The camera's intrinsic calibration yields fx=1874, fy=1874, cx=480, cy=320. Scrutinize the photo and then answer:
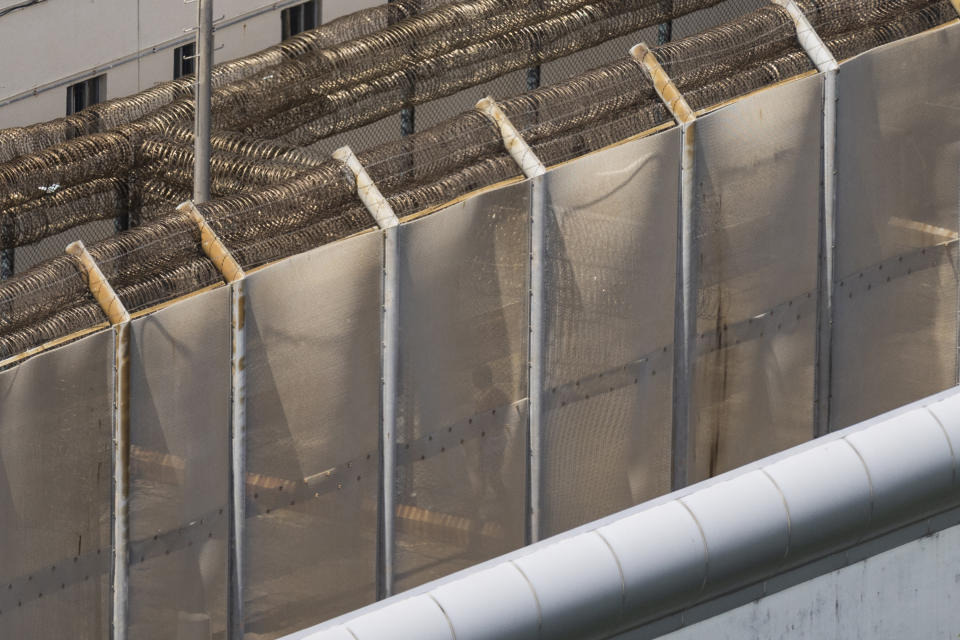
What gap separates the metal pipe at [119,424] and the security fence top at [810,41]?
17.6 ft

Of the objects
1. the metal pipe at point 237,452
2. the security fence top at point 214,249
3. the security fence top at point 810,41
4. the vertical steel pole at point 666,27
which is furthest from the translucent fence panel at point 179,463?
the vertical steel pole at point 666,27

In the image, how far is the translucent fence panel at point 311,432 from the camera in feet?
37.2

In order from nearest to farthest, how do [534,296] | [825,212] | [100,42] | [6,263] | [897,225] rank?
[534,296]
[825,212]
[897,225]
[6,263]
[100,42]

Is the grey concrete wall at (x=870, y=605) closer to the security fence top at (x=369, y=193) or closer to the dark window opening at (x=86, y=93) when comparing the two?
the security fence top at (x=369, y=193)

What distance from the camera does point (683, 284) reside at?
12898 mm

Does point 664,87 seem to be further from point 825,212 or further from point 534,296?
point 534,296

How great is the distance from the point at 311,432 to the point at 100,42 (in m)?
8.98

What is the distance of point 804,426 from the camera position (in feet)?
44.8

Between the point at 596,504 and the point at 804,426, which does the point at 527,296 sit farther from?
the point at 804,426

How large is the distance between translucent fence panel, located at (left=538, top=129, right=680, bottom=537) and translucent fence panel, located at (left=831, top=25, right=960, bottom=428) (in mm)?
1561

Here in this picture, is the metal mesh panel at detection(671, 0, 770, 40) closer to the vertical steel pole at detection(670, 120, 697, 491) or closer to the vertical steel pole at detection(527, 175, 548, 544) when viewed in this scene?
the vertical steel pole at detection(670, 120, 697, 491)

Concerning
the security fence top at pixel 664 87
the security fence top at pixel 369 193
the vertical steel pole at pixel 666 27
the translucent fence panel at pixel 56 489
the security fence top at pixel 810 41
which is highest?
the vertical steel pole at pixel 666 27

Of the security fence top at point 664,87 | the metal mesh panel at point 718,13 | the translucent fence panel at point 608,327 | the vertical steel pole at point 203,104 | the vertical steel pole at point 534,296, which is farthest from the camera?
the metal mesh panel at point 718,13

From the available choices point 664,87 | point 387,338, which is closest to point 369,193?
point 387,338
